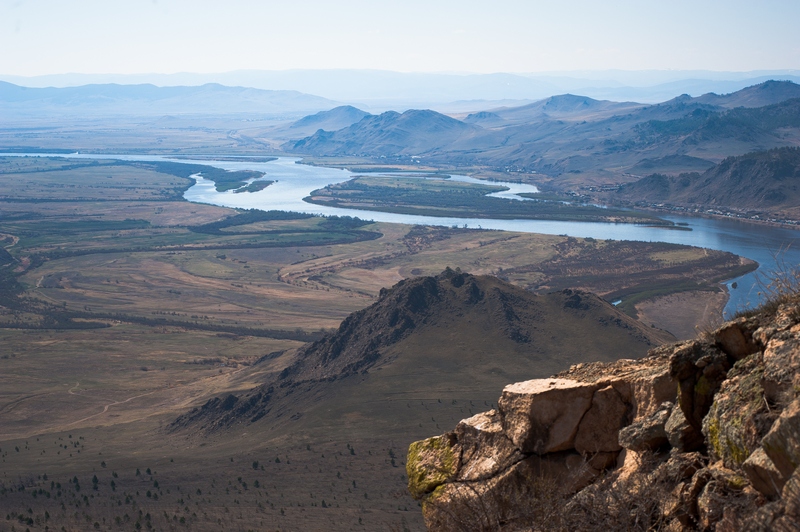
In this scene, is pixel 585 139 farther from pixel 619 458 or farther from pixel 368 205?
pixel 619 458

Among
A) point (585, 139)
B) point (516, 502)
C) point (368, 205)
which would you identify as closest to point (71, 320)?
point (516, 502)

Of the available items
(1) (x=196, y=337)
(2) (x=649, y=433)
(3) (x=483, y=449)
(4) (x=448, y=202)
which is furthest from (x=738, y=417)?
(4) (x=448, y=202)

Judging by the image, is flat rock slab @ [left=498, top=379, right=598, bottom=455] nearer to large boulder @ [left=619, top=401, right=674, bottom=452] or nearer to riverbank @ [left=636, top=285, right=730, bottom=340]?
large boulder @ [left=619, top=401, right=674, bottom=452]

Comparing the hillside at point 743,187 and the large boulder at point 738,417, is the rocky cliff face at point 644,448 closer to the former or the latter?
the large boulder at point 738,417

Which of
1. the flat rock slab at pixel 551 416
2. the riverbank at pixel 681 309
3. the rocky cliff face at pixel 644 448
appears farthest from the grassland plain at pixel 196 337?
the flat rock slab at pixel 551 416

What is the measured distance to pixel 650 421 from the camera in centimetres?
846

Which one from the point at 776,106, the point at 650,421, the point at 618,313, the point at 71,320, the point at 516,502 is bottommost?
the point at 71,320

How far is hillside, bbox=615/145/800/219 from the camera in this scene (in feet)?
359

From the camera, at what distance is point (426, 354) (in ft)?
132

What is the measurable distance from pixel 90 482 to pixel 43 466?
3.29 meters

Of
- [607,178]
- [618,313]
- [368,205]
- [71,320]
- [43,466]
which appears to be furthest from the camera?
[607,178]

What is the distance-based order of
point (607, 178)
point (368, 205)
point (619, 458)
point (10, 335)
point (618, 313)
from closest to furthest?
1. point (619, 458)
2. point (618, 313)
3. point (10, 335)
4. point (368, 205)
5. point (607, 178)

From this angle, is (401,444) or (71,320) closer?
(401,444)

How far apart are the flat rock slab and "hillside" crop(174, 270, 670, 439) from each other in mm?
21500
